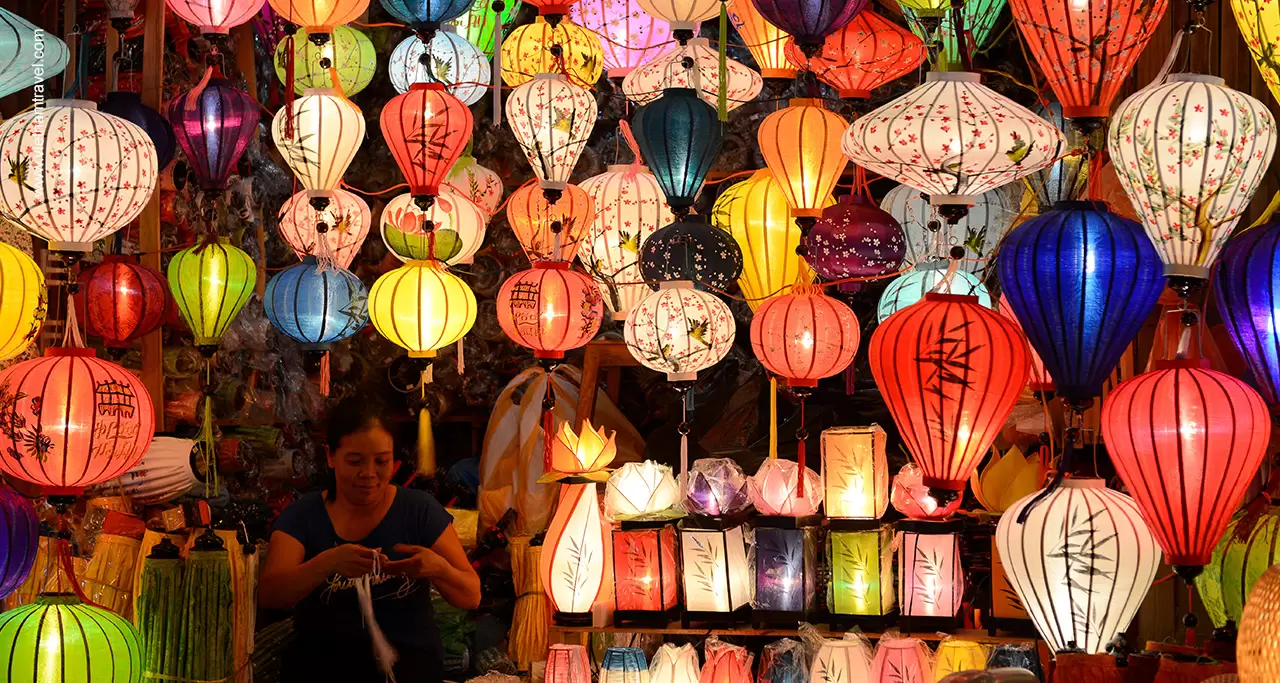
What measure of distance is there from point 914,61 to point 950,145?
102cm

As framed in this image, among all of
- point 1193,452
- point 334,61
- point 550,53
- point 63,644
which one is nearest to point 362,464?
point 63,644

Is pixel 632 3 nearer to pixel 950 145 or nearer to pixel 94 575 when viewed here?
pixel 950 145

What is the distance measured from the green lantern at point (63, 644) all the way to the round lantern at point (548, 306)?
1243 mm

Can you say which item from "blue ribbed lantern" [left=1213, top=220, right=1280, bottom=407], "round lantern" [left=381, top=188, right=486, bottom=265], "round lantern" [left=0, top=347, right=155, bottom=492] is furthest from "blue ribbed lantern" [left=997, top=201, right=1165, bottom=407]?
"round lantern" [left=381, top=188, right=486, bottom=265]

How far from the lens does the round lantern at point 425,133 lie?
12.5 ft

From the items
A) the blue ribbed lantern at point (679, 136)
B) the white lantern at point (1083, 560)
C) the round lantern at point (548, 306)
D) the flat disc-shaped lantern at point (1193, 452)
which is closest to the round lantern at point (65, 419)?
the round lantern at point (548, 306)

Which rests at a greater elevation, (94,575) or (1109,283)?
(1109,283)

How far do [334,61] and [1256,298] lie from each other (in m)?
3.19

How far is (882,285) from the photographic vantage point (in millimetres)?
5617

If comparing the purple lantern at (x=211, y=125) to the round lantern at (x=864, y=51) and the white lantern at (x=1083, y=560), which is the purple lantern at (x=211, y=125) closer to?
the round lantern at (x=864, y=51)

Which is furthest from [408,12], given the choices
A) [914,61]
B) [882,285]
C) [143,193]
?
[882,285]

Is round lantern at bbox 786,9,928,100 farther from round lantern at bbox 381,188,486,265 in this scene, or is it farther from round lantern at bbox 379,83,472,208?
round lantern at bbox 381,188,486,265

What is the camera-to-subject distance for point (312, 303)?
4438 mm

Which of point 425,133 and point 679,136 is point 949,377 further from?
point 425,133
